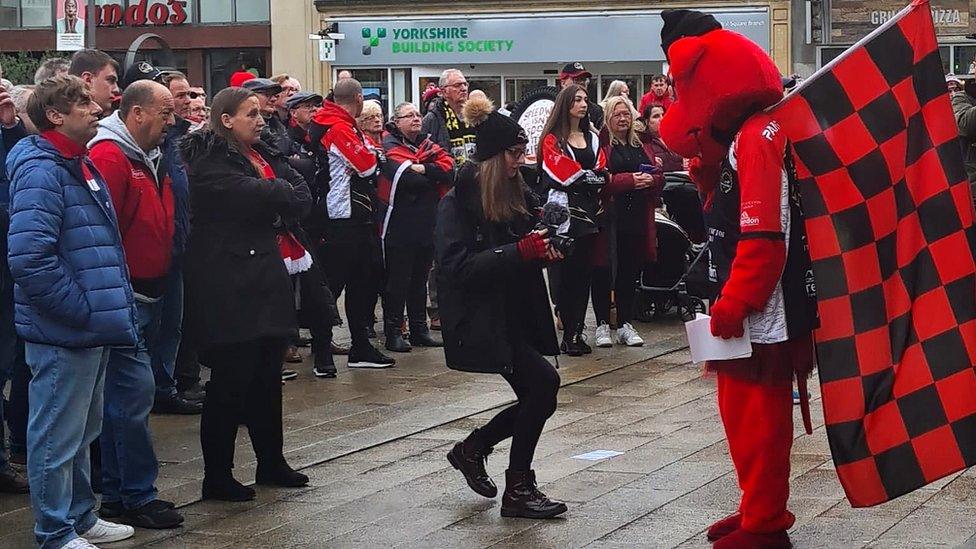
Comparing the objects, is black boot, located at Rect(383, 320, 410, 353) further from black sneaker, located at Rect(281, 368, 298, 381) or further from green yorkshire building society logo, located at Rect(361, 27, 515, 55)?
green yorkshire building society logo, located at Rect(361, 27, 515, 55)

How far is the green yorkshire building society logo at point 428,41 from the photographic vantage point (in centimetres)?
3362

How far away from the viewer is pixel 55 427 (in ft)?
20.5

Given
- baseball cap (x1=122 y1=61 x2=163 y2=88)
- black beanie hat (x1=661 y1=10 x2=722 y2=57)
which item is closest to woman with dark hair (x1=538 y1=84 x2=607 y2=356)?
baseball cap (x1=122 y1=61 x2=163 y2=88)

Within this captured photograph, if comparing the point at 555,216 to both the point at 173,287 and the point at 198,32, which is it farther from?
the point at 198,32

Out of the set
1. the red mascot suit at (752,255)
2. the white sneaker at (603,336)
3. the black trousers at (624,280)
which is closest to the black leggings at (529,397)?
the red mascot suit at (752,255)

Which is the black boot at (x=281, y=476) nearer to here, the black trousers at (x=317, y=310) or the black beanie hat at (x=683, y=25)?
the black trousers at (x=317, y=310)

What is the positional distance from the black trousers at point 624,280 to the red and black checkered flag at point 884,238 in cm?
656

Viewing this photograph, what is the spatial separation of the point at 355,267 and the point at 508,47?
73.7 ft

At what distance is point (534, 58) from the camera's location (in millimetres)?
33156

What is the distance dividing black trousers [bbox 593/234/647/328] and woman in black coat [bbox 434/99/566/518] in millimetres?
5257

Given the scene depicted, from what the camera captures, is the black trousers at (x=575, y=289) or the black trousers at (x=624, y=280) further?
the black trousers at (x=624, y=280)

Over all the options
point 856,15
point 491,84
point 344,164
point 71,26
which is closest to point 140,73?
point 344,164

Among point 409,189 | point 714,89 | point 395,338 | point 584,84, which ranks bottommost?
point 395,338

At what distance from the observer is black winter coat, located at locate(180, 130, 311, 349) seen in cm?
729
